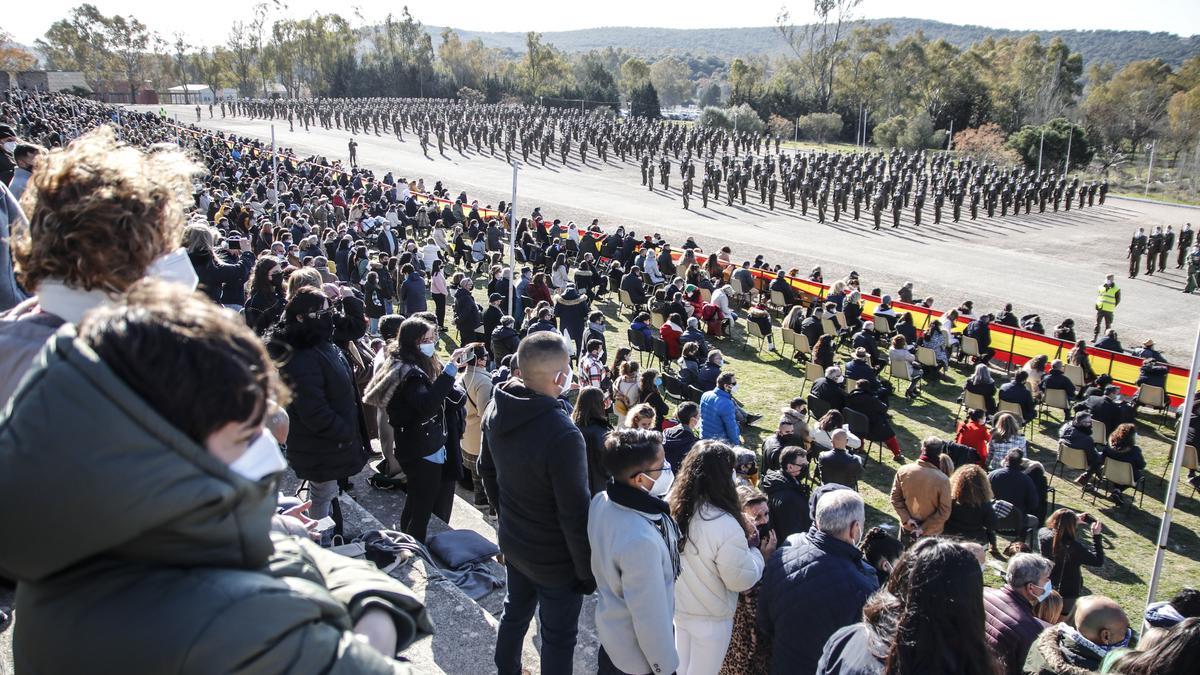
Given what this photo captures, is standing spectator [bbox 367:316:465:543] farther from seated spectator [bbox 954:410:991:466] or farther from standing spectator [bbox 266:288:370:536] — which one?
seated spectator [bbox 954:410:991:466]

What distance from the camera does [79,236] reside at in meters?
1.76

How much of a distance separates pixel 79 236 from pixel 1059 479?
9.73 m

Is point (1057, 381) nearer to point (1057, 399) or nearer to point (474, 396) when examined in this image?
point (1057, 399)

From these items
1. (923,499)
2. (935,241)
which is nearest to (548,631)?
(923,499)

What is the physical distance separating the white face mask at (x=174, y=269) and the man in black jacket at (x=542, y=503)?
1.38 metres

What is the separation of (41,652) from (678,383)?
27.7ft

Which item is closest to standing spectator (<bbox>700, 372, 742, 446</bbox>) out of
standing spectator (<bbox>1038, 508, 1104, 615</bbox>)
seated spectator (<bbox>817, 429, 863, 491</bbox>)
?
seated spectator (<bbox>817, 429, 863, 491</bbox>)

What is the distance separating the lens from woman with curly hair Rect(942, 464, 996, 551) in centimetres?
586

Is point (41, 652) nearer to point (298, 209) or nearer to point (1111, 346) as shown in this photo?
point (1111, 346)

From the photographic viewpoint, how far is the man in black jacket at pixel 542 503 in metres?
3.12

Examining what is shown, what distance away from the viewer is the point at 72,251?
69.1 inches

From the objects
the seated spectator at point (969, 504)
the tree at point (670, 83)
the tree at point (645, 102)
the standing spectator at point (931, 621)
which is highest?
the tree at point (670, 83)

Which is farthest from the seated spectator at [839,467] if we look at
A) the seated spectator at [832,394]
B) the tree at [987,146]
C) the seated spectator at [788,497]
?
the tree at [987,146]

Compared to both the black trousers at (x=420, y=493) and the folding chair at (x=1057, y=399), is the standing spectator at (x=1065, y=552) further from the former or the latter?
the folding chair at (x=1057, y=399)
